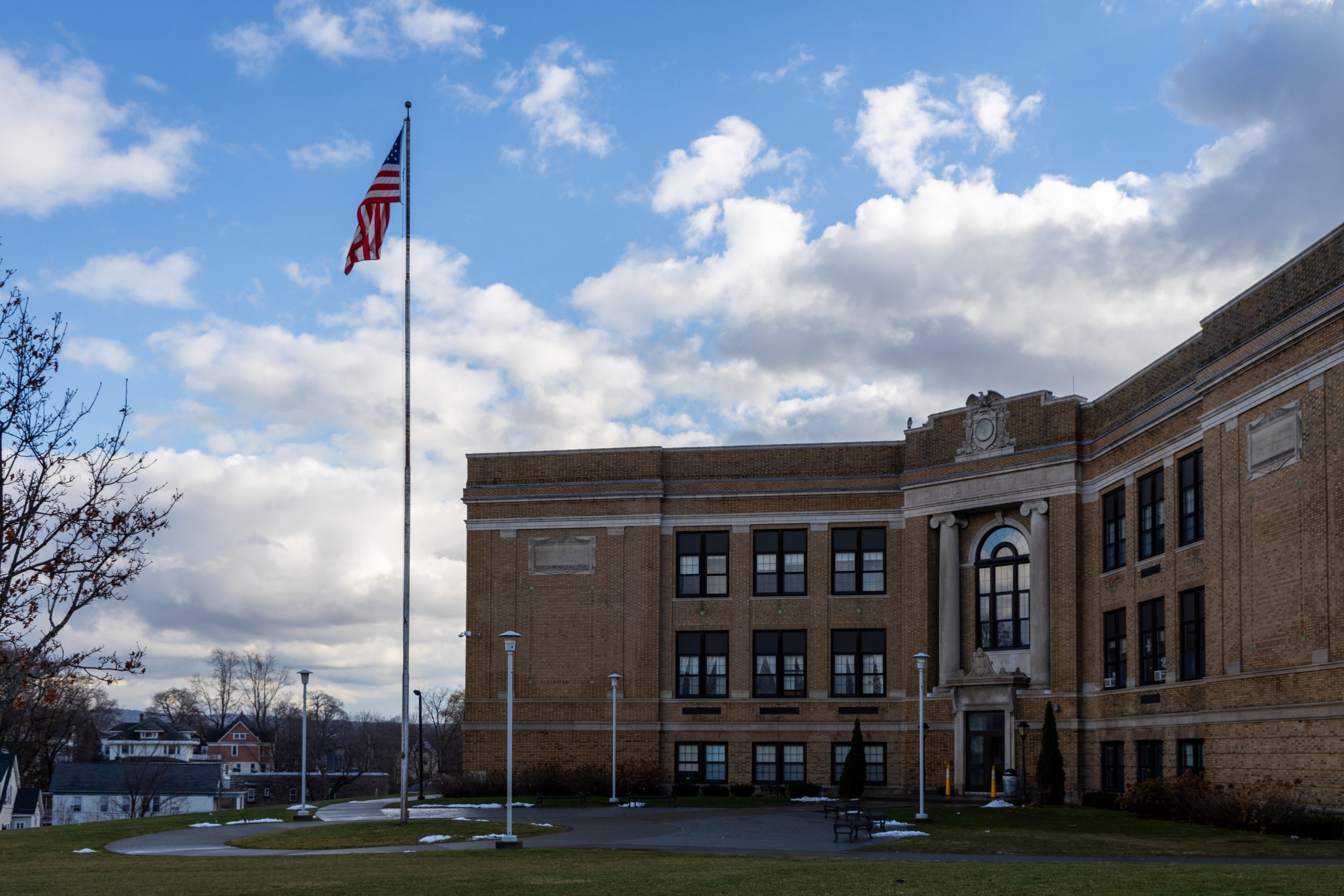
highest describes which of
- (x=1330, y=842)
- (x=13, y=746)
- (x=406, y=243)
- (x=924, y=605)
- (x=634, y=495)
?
(x=406, y=243)

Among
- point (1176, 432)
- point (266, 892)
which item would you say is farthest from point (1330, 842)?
point (266, 892)

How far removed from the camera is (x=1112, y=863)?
21.9 m

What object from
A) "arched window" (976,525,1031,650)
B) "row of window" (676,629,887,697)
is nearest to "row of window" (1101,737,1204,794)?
"arched window" (976,525,1031,650)

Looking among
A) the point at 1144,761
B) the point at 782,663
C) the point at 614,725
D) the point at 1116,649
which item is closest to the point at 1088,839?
the point at 1144,761

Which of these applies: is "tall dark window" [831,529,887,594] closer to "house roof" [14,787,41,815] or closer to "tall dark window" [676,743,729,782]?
"tall dark window" [676,743,729,782]

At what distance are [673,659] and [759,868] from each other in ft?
104

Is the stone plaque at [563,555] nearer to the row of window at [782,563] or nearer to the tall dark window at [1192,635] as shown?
the row of window at [782,563]

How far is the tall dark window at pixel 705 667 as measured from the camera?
175 feet

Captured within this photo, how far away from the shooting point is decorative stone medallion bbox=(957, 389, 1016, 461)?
48.0m

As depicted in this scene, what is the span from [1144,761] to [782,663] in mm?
15770

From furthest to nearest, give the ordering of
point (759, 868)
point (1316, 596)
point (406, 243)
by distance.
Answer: point (406, 243)
point (1316, 596)
point (759, 868)

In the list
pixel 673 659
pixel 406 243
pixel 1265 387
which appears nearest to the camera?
pixel 1265 387

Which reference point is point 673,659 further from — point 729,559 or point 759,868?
point 759,868

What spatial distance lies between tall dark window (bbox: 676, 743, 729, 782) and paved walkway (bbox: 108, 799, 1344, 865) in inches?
352
